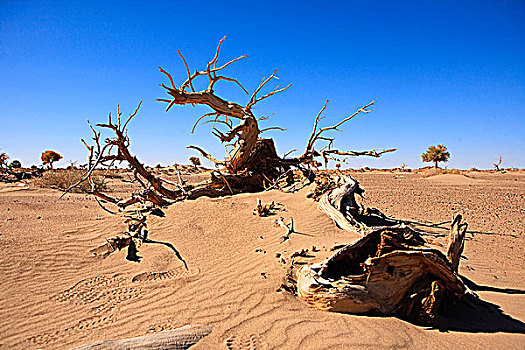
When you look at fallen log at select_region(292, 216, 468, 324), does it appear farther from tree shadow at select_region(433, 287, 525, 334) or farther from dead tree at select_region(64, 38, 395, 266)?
dead tree at select_region(64, 38, 395, 266)

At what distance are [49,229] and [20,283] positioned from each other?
226 cm

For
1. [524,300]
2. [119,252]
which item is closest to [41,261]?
[119,252]

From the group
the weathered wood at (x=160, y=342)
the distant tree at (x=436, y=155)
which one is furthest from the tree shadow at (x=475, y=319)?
the distant tree at (x=436, y=155)

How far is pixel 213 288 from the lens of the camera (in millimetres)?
3193

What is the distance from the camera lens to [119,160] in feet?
19.5

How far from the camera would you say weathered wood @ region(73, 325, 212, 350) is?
219cm

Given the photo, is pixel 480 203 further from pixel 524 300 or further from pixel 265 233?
pixel 265 233

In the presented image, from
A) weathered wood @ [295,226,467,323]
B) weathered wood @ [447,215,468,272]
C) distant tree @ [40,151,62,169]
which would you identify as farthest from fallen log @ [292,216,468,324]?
distant tree @ [40,151,62,169]

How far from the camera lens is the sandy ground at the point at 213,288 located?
2.39 m

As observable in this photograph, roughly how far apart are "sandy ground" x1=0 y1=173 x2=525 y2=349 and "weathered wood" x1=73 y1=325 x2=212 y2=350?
0.31 ft

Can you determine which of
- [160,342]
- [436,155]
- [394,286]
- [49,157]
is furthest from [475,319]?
[436,155]

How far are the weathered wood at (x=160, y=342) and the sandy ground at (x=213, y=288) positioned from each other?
0.10 m

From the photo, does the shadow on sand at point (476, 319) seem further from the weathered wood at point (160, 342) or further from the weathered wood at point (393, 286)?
the weathered wood at point (160, 342)

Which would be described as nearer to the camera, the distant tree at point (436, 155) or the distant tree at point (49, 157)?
the distant tree at point (49, 157)
